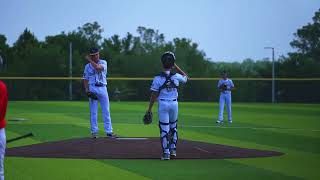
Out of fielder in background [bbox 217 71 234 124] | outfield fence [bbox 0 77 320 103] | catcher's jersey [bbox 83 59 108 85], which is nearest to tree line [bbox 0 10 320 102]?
outfield fence [bbox 0 77 320 103]

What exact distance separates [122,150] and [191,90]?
4791cm

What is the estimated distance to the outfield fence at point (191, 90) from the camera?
200 feet

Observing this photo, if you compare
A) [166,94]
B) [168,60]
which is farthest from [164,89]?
[168,60]

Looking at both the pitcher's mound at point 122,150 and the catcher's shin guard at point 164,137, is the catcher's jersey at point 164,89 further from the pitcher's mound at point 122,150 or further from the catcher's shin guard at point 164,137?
the pitcher's mound at point 122,150

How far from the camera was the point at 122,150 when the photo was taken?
1489 cm

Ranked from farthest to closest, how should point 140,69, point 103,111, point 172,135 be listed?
point 140,69 < point 103,111 < point 172,135

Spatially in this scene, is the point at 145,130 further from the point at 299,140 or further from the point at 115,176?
the point at 115,176

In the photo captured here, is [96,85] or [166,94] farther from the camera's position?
[96,85]

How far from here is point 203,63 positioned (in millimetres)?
91312

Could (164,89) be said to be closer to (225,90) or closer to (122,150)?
(122,150)

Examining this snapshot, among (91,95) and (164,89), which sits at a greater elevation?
(164,89)

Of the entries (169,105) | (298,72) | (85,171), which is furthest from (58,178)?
(298,72)

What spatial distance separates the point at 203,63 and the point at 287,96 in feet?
101

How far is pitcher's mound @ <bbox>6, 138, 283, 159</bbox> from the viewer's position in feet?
46.0
